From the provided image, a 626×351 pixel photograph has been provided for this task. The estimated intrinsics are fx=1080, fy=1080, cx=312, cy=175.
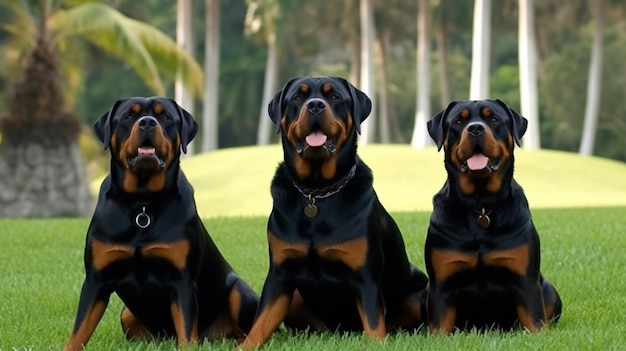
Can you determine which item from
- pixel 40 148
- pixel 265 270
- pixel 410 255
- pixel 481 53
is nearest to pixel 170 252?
pixel 265 270

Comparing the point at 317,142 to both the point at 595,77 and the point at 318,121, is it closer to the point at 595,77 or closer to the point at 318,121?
the point at 318,121

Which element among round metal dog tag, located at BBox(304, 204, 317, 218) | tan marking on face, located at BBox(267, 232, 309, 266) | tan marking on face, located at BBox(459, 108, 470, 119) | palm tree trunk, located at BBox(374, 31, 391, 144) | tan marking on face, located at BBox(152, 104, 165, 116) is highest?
Result: tan marking on face, located at BBox(152, 104, 165, 116)

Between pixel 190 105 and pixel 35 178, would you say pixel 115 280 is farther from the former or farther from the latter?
pixel 190 105

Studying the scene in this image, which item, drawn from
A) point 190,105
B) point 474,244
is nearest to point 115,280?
point 474,244

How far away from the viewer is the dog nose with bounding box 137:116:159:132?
5.83 meters

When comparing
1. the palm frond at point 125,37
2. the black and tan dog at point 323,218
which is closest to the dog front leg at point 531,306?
the black and tan dog at point 323,218

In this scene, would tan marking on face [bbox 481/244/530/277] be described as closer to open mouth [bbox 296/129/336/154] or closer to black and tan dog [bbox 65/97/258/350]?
open mouth [bbox 296/129/336/154]

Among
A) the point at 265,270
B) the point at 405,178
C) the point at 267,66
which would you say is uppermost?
the point at 265,270

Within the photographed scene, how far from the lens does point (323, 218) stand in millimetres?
6203

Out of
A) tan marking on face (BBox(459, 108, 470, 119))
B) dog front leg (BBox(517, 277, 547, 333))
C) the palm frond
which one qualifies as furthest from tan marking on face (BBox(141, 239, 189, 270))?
the palm frond

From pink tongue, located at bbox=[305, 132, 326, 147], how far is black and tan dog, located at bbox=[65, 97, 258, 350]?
2.28 ft

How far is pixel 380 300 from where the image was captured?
6152 millimetres

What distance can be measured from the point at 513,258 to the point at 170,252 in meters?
1.96

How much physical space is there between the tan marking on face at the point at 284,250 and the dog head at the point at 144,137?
0.72 metres
